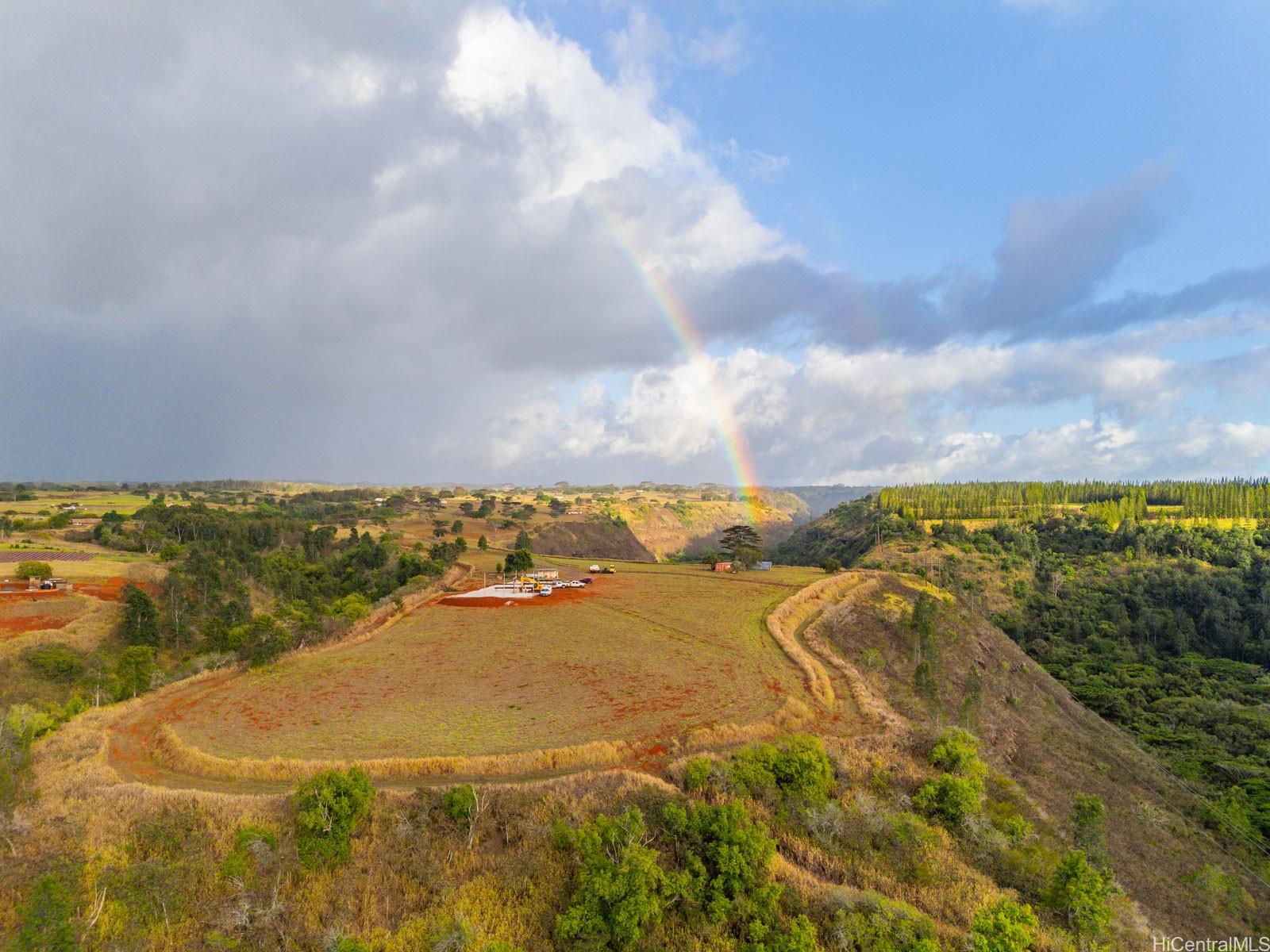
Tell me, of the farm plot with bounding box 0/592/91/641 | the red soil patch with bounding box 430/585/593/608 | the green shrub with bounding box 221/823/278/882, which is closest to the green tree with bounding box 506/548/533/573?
the red soil patch with bounding box 430/585/593/608

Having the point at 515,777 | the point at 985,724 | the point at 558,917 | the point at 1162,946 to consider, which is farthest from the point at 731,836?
the point at 985,724

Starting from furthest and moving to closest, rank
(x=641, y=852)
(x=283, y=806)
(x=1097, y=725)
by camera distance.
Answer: (x=1097, y=725) → (x=283, y=806) → (x=641, y=852)

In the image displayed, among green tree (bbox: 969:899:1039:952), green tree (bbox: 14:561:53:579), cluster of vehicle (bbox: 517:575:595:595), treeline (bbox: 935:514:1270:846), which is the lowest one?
treeline (bbox: 935:514:1270:846)

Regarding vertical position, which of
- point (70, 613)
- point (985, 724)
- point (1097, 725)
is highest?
point (70, 613)

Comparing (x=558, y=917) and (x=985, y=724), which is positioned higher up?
(x=558, y=917)

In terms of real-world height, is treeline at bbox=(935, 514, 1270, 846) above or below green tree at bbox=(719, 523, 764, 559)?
below

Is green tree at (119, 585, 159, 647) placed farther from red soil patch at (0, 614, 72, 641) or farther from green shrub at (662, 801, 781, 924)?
green shrub at (662, 801, 781, 924)

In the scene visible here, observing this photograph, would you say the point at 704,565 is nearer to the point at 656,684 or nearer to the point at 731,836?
the point at 656,684

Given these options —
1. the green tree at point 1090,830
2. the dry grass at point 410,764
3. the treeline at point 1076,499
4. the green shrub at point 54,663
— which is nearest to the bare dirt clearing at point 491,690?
the dry grass at point 410,764
